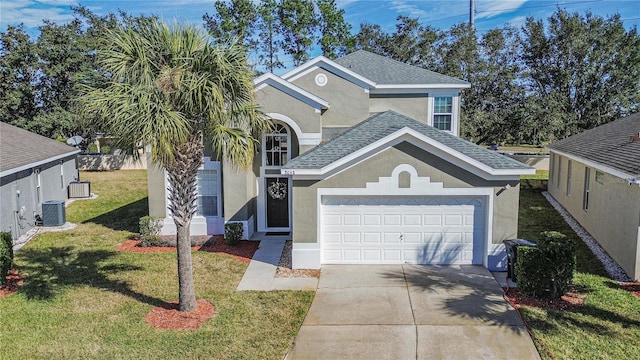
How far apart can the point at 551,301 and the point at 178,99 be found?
905 cm

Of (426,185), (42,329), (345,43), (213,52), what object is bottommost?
(42,329)

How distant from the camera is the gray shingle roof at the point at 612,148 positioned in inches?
492

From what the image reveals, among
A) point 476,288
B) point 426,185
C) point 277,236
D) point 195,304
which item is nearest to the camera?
point 195,304

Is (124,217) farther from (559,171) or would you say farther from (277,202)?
(559,171)

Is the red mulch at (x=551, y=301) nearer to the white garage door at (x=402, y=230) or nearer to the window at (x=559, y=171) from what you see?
the white garage door at (x=402, y=230)

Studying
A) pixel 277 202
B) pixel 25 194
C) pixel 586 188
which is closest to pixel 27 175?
pixel 25 194

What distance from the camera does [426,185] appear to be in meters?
12.5

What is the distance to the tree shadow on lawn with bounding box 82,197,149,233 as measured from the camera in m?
18.6

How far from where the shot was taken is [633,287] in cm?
1112

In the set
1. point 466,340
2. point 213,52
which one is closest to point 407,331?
point 466,340

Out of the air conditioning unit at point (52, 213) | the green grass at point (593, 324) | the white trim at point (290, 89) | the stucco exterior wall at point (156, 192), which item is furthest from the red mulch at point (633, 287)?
the air conditioning unit at point (52, 213)

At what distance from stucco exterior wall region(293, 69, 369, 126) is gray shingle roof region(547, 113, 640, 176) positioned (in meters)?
8.52

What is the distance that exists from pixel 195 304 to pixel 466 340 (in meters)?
5.61

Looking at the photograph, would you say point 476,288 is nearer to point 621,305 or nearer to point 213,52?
point 621,305
